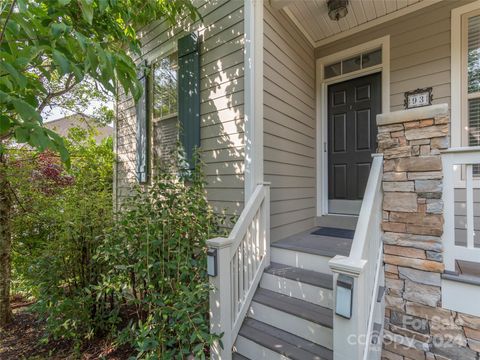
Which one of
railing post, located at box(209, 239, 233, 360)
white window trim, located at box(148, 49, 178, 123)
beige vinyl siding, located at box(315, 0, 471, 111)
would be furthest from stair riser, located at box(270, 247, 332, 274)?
white window trim, located at box(148, 49, 178, 123)

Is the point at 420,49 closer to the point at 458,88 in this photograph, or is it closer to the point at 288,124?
the point at 458,88

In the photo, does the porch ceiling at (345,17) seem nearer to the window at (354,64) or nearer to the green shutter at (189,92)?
the window at (354,64)

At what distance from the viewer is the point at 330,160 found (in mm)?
3766

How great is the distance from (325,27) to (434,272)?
3109 millimetres

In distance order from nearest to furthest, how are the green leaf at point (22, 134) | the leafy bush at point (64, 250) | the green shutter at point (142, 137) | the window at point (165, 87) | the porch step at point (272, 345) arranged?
1. the green leaf at point (22, 134)
2. the porch step at point (272, 345)
3. the leafy bush at point (64, 250)
4. the window at point (165, 87)
5. the green shutter at point (142, 137)

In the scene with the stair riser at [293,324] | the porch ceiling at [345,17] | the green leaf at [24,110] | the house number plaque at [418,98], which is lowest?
the stair riser at [293,324]

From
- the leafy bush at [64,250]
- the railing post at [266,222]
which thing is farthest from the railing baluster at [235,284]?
the leafy bush at [64,250]

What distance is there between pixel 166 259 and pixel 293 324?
1.24m

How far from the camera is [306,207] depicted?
3.51 meters

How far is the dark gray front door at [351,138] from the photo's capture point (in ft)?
11.3

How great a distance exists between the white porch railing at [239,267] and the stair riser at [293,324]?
12 centimetres

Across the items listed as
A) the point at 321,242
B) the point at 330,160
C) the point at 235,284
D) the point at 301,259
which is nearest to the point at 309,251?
the point at 301,259

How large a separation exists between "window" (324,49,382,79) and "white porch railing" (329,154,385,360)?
1984 mm

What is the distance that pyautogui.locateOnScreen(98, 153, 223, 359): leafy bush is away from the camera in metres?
2.11
